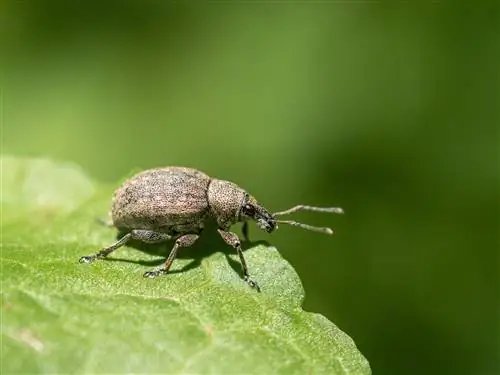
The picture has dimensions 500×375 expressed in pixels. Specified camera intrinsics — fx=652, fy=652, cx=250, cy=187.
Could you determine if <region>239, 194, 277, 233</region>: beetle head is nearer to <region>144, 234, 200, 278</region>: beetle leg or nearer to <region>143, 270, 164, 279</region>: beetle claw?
<region>144, 234, 200, 278</region>: beetle leg

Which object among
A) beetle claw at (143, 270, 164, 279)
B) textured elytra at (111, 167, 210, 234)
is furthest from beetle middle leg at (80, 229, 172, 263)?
beetle claw at (143, 270, 164, 279)

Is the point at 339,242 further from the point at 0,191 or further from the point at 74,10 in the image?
the point at 74,10

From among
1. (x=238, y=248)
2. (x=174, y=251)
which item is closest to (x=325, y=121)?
(x=238, y=248)

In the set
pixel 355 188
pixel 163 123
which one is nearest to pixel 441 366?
pixel 355 188

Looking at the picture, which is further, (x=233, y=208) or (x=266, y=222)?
(x=266, y=222)

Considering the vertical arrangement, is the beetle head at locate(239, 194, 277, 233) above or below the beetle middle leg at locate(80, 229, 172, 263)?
above

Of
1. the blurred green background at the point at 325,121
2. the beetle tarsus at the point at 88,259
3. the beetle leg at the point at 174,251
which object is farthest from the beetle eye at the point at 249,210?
the blurred green background at the point at 325,121

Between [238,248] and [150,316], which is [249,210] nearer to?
[238,248]
